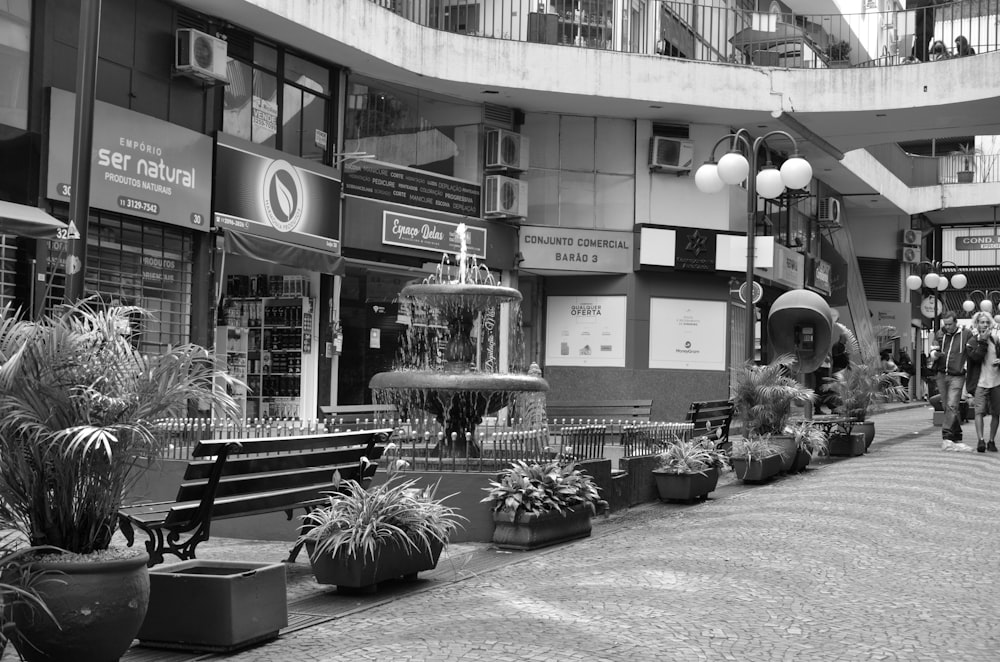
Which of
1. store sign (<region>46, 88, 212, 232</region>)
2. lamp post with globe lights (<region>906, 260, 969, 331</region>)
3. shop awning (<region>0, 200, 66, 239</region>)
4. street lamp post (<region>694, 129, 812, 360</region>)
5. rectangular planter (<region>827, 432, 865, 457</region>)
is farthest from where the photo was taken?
lamp post with globe lights (<region>906, 260, 969, 331</region>)

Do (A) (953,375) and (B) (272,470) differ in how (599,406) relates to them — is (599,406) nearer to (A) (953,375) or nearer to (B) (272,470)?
(A) (953,375)

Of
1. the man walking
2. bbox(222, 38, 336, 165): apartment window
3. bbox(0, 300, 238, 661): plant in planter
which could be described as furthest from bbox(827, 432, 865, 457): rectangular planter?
bbox(0, 300, 238, 661): plant in planter

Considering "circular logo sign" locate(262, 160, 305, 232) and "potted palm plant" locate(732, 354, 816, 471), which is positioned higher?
"circular logo sign" locate(262, 160, 305, 232)

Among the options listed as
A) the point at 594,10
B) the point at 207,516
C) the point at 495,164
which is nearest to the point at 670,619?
the point at 207,516

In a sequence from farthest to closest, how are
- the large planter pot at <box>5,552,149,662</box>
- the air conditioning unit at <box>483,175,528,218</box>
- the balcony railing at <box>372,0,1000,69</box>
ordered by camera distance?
the balcony railing at <box>372,0,1000,69</box>, the air conditioning unit at <box>483,175,528,218</box>, the large planter pot at <box>5,552,149,662</box>

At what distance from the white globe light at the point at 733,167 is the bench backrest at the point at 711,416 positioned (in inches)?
125

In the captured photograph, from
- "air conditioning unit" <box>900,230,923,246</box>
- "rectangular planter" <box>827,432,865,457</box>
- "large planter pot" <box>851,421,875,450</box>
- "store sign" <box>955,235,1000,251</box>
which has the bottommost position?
"rectangular planter" <box>827,432,865,457</box>

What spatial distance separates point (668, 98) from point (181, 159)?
35.2 feet

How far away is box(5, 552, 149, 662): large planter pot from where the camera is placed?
16.5 feet

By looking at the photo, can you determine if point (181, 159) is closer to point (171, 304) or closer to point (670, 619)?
point (171, 304)

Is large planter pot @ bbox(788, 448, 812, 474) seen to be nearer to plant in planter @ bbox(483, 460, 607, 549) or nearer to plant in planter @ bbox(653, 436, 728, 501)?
plant in planter @ bbox(653, 436, 728, 501)

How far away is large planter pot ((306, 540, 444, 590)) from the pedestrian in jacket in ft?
40.3

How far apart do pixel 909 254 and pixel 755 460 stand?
31.3m

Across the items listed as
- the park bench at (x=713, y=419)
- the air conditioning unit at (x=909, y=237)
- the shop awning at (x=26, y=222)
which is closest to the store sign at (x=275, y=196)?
the shop awning at (x=26, y=222)
